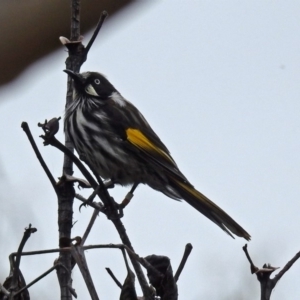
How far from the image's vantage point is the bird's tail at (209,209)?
11.6 feet

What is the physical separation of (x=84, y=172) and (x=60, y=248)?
0.78 feet

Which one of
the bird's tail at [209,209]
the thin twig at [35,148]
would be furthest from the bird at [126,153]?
the thin twig at [35,148]

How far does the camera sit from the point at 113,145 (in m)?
3.98

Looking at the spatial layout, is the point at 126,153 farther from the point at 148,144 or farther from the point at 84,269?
the point at 84,269

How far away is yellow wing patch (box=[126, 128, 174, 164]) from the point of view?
4.00 m

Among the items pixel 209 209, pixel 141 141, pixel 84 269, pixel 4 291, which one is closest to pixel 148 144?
pixel 141 141

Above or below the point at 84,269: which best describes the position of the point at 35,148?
above

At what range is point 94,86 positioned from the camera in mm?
4418

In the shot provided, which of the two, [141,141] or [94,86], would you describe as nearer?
[141,141]

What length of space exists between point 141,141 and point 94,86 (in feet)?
1.81

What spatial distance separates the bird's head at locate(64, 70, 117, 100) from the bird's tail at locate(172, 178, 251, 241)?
748 mm

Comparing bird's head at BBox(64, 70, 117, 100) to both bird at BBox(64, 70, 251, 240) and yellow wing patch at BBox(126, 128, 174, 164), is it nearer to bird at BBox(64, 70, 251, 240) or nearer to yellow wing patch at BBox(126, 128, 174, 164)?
bird at BBox(64, 70, 251, 240)

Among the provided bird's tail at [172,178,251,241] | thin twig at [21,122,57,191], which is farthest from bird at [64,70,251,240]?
thin twig at [21,122,57,191]

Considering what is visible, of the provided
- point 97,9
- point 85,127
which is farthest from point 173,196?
point 97,9
